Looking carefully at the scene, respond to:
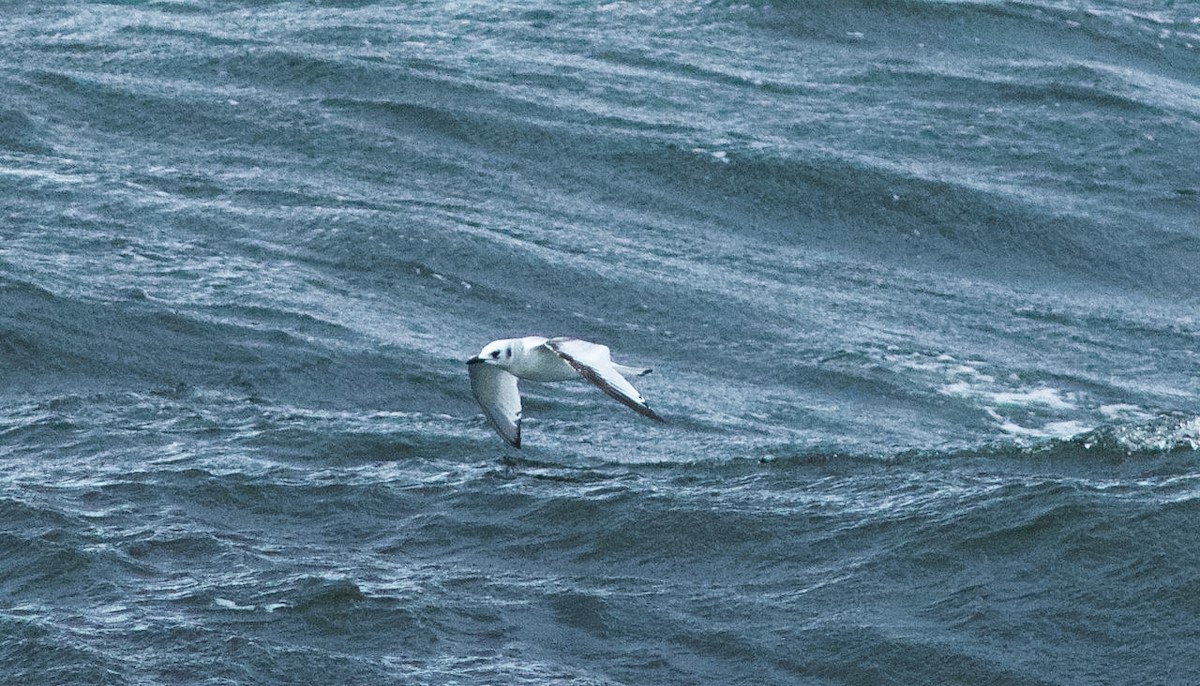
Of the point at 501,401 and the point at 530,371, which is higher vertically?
the point at 530,371

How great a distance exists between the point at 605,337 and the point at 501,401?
3.71m

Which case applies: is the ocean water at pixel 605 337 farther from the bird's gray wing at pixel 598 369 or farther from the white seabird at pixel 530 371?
the bird's gray wing at pixel 598 369

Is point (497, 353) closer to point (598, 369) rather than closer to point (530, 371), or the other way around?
point (530, 371)

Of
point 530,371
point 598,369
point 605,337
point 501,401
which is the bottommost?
point 605,337

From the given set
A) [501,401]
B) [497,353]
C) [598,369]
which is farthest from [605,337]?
[598,369]

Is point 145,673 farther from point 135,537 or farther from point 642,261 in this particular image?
point 642,261

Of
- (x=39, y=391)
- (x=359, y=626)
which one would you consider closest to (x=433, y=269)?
(x=39, y=391)

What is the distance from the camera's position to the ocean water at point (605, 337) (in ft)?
28.5

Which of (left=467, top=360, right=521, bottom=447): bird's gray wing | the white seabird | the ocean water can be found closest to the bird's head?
the white seabird

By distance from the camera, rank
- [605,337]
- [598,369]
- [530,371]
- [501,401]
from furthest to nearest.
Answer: [605,337] < [501,401] < [530,371] < [598,369]

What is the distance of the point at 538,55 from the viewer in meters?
21.7

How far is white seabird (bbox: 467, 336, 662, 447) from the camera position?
9.62 meters

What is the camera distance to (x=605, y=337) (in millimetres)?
14469

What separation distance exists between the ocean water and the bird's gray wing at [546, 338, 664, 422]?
0.85 meters
